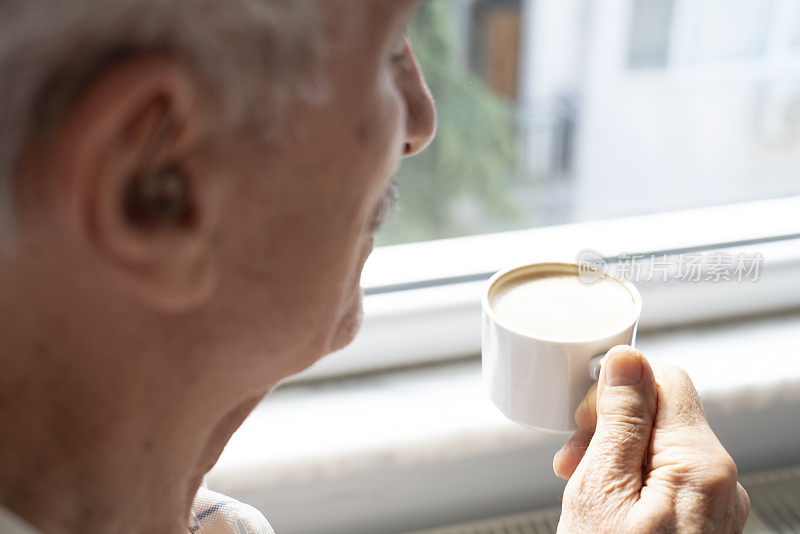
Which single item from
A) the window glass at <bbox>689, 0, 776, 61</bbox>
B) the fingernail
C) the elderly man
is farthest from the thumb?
the window glass at <bbox>689, 0, 776, 61</bbox>

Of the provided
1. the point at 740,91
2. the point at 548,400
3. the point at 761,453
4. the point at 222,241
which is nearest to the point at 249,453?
the point at 548,400

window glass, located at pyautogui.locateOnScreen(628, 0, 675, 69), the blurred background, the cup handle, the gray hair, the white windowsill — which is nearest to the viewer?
the gray hair

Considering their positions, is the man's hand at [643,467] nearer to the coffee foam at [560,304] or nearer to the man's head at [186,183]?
the coffee foam at [560,304]

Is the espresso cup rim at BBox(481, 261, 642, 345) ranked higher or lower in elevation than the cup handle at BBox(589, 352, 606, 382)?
higher

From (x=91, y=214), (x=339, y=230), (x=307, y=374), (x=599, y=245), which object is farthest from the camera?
(x=599, y=245)

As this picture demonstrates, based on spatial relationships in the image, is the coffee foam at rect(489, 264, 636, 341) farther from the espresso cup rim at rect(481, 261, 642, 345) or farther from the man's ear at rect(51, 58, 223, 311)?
the man's ear at rect(51, 58, 223, 311)

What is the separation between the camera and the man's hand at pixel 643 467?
2.22ft

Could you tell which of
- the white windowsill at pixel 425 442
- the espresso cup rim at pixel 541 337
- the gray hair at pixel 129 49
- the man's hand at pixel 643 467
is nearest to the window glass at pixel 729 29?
the white windowsill at pixel 425 442

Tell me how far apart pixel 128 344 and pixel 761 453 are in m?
0.93

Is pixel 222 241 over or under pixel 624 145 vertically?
over

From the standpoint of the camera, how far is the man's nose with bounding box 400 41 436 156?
1.93ft

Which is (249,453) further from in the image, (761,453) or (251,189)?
(761,453)

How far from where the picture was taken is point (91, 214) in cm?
42

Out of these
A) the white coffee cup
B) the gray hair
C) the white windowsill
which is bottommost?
the white windowsill
